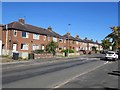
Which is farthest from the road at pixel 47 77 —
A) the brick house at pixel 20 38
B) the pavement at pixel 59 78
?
the brick house at pixel 20 38

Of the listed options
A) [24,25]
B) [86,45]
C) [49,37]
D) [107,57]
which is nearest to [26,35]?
[24,25]

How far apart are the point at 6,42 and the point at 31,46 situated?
8739mm

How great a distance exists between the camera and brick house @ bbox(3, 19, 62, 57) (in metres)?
58.4

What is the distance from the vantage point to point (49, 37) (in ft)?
250

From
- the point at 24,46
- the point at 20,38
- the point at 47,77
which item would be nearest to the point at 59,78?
the point at 47,77

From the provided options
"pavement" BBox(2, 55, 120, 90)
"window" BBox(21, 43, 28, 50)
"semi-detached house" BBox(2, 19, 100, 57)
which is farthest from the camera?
"window" BBox(21, 43, 28, 50)

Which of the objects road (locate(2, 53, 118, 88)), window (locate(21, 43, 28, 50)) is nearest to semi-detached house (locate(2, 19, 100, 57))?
window (locate(21, 43, 28, 50))

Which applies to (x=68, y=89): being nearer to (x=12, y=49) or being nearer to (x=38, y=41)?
(x=12, y=49)

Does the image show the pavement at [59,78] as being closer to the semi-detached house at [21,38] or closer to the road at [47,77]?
the road at [47,77]

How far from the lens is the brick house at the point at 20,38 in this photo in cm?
5838

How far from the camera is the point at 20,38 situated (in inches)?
2402

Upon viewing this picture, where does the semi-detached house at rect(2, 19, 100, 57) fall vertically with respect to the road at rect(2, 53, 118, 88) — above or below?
above

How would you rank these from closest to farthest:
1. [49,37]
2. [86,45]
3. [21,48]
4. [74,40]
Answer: [21,48]
[49,37]
[74,40]
[86,45]

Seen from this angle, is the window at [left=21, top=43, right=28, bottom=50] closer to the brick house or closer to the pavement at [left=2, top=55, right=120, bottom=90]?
the brick house
